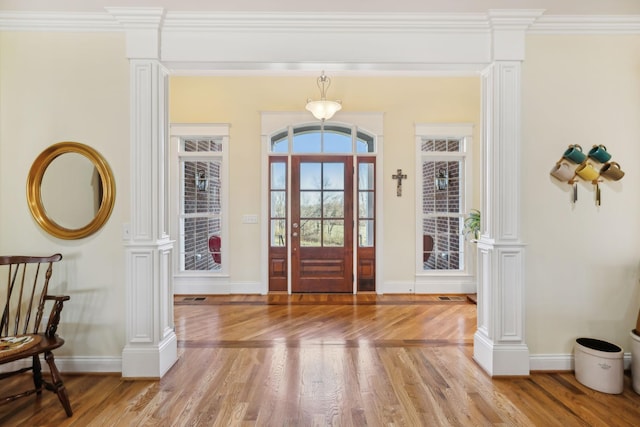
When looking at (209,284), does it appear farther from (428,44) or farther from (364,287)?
(428,44)

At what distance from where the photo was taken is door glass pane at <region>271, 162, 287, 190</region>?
16.1 ft

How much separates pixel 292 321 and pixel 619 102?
3.52m

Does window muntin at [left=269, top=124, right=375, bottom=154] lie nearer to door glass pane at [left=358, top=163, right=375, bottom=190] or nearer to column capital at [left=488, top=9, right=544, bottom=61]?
door glass pane at [left=358, top=163, right=375, bottom=190]

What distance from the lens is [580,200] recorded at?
2.63m

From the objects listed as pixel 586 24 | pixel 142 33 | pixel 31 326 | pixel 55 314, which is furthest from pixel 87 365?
pixel 586 24

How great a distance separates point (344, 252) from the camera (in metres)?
4.93

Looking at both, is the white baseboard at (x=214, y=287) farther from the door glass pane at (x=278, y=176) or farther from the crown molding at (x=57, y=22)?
the crown molding at (x=57, y=22)

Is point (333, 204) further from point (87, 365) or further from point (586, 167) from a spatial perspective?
point (87, 365)

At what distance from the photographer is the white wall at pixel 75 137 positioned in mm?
2572

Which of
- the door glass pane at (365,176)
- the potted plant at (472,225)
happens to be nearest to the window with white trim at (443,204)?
the potted plant at (472,225)

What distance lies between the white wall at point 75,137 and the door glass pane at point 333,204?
2811 mm

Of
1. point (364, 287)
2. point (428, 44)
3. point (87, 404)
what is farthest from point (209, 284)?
point (428, 44)

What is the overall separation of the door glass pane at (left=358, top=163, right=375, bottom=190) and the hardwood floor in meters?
2.08

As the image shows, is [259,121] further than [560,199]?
Yes
